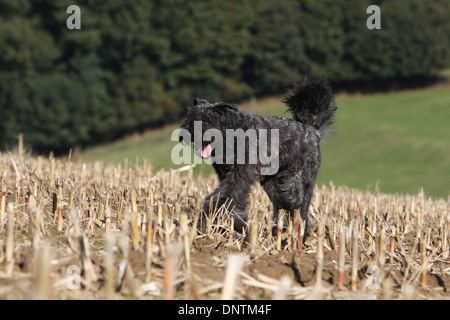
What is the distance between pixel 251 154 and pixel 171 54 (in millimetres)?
40871

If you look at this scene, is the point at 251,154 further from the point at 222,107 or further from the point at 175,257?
the point at 175,257

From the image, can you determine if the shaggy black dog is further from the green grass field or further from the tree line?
the tree line

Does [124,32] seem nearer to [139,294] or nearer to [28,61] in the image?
[28,61]

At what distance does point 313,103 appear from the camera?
25.4ft

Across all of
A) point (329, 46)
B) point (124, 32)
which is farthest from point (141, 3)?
point (329, 46)

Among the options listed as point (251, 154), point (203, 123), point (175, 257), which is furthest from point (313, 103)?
point (175, 257)

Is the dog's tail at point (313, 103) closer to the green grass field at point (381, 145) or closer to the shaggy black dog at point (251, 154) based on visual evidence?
the shaggy black dog at point (251, 154)

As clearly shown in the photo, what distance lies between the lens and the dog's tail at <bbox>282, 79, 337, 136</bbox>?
7.73 metres

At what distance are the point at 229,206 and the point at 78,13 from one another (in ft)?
127

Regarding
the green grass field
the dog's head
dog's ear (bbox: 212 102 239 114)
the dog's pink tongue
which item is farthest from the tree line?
the dog's pink tongue

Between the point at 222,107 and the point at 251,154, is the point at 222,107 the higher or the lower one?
the higher one

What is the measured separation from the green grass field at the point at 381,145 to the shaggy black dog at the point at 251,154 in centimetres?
1897

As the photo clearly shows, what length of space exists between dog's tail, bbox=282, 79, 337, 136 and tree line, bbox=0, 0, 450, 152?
36.4 meters

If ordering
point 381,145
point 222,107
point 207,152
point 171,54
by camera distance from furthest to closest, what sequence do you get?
point 171,54 < point 381,145 < point 222,107 < point 207,152
